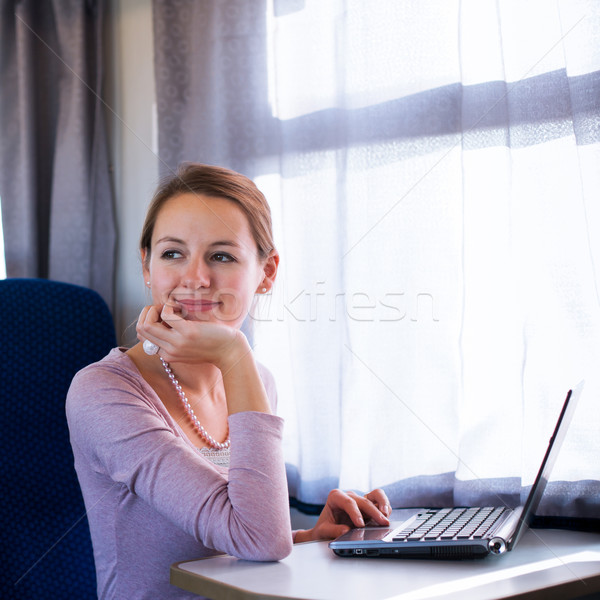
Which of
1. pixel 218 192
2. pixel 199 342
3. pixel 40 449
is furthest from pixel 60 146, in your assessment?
pixel 199 342

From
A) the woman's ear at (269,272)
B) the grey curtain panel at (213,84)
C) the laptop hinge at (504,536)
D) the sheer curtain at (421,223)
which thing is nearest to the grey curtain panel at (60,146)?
the grey curtain panel at (213,84)

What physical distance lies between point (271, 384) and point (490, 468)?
19.8 inches

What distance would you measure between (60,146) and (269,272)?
0.89m

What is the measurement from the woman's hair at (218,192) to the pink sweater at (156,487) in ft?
1.18

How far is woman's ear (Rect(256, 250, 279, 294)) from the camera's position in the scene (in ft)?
4.59

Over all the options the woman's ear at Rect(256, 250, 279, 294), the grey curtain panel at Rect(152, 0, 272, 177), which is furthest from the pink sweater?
the grey curtain panel at Rect(152, 0, 272, 177)

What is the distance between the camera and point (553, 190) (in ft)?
4.19

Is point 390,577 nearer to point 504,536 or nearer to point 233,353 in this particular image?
point 504,536

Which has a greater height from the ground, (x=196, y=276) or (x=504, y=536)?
(x=196, y=276)

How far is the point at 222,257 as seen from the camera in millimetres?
1235

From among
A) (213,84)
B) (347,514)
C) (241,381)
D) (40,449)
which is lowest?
(347,514)

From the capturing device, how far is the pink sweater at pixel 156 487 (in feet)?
2.97

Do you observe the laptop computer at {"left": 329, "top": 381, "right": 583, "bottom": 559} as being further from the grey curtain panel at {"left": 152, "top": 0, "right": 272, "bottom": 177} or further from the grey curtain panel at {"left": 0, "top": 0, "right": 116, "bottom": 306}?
the grey curtain panel at {"left": 0, "top": 0, "right": 116, "bottom": 306}

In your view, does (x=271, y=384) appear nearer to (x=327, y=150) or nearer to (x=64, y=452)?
(x=64, y=452)
